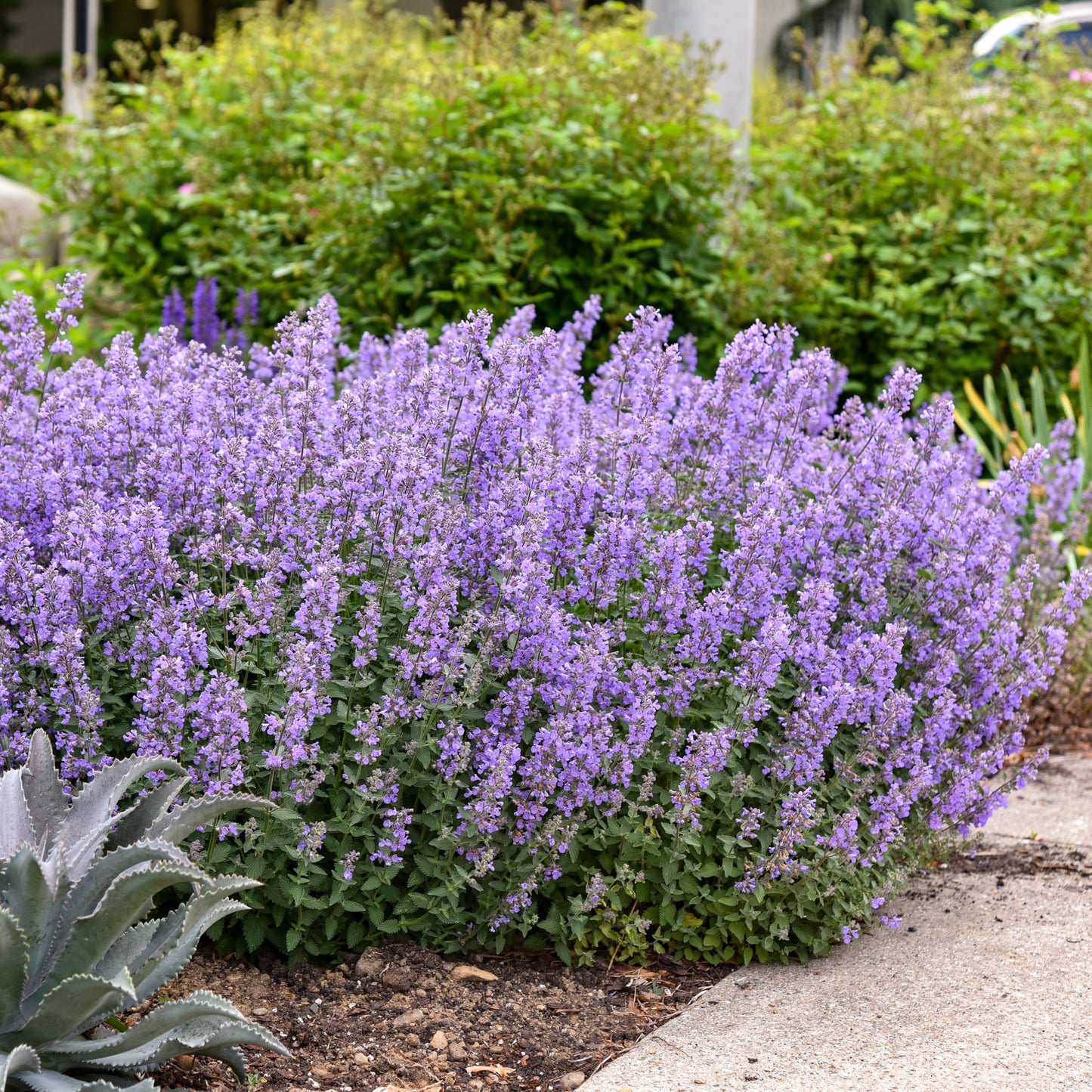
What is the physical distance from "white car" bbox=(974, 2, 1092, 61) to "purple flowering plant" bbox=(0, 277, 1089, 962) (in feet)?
19.1

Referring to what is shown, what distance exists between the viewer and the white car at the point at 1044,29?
8492 millimetres

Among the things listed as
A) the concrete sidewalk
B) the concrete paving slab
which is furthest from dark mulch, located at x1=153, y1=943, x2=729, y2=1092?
the concrete paving slab

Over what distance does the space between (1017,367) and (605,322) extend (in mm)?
2358

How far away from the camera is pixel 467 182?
624 cm

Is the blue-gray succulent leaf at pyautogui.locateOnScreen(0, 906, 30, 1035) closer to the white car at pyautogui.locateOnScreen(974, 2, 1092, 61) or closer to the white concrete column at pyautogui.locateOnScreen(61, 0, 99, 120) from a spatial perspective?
the white car at pyautogui.locateOnScreen(974, 2, 1092, 61)

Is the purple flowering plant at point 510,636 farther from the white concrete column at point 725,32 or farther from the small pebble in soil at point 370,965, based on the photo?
the white concrete column at point 725,32

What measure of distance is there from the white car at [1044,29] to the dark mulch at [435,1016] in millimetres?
6904

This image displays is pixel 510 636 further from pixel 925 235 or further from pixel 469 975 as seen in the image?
pixel 925 235

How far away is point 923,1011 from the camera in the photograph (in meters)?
3.07

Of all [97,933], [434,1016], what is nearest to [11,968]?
[97,933]

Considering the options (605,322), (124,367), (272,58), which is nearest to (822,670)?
(124,367)

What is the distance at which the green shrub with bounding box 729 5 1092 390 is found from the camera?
6.75 m

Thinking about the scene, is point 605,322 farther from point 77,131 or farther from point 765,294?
point 77,131

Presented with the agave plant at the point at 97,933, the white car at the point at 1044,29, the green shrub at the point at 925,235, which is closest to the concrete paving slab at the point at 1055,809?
the green shrub at the point at 925,235
